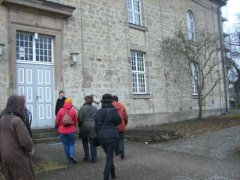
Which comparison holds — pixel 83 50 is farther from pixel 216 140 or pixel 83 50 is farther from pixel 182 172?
pixel 182 172

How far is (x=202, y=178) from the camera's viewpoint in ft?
27.6

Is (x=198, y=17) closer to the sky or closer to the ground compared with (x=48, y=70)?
closer to the sky

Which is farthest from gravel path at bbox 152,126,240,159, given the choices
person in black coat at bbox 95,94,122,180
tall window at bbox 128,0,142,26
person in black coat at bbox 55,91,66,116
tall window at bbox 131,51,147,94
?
tall window at bbox 128,0,142,26

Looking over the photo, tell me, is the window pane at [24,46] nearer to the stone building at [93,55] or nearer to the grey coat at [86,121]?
the stone building at [93,55]

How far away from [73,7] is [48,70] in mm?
2993

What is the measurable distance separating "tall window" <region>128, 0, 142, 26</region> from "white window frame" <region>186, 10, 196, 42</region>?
549cm

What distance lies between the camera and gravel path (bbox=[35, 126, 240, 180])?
8531mm

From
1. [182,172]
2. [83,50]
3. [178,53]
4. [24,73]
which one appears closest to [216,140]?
[182,172]

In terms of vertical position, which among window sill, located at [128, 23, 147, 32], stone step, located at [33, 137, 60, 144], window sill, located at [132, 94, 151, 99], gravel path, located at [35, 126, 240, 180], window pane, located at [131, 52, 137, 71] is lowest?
gravel path, located at [35, 126, 240, 180]

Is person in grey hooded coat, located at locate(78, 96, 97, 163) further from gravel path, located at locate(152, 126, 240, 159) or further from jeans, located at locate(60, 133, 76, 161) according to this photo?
gravel path, located at locate(152, 126, 240, 159)

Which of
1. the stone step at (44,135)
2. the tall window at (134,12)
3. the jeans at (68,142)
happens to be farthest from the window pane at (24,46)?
the tall window at (134,12)

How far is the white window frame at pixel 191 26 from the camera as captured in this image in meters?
24.9

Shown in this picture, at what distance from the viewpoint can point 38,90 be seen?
46.8 feet

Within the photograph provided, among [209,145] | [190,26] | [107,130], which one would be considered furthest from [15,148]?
[190,26]
